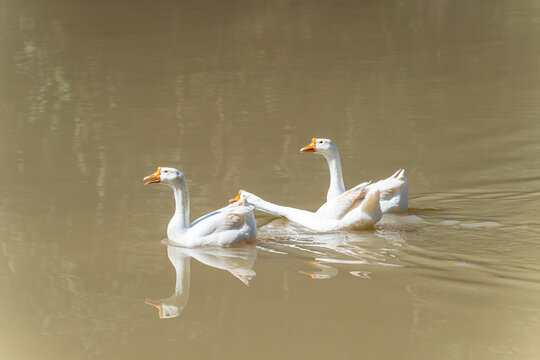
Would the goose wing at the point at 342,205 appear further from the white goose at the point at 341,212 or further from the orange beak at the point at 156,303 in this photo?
the orange beak at the point at 156,303

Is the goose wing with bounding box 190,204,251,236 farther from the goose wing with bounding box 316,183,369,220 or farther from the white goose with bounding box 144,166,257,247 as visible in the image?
the goose wing with bounding box 316,183,369,220

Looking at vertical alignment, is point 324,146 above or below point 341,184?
above

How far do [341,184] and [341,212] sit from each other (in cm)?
92

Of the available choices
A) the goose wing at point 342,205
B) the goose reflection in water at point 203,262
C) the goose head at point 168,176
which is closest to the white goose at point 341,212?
the goose wing at point 342,205

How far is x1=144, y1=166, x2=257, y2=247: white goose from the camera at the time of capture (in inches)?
378

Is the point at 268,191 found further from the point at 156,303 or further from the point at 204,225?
the point at 156,303

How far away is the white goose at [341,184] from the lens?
10.8 m

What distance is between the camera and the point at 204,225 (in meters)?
9.59

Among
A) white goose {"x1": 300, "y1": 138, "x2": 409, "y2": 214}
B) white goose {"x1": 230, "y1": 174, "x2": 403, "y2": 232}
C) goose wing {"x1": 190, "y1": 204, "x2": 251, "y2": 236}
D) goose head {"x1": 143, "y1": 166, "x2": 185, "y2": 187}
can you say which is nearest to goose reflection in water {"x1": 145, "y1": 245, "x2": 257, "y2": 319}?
goose wing {"x1": 190, "y1": 204, "x2": 251, "y2": 236}

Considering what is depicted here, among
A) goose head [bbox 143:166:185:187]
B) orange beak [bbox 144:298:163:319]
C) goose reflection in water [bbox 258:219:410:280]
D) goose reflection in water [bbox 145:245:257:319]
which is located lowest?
orange beak [bbox 144:298:163:319]

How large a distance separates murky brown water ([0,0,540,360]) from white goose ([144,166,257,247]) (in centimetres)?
20

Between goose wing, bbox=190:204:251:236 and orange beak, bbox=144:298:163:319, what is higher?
goose wing, bbox=190:204:251:236

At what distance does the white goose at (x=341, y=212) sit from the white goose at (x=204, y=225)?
0.72m

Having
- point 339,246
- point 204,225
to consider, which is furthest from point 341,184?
point 204,225
